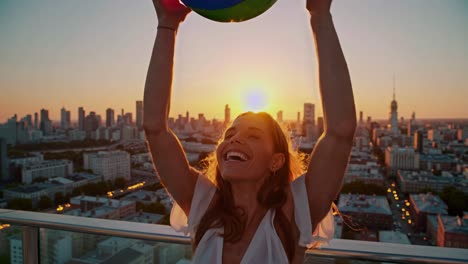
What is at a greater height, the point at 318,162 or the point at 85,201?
the point at 318,162

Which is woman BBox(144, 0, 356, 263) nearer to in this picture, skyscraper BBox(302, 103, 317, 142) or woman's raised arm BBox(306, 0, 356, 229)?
woman's raised arm BBox(306, 0, 356, 229)

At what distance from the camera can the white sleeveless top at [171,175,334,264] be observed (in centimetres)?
71

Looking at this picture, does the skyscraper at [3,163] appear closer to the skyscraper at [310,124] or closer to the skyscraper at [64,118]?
the skyscraper at [310,124]

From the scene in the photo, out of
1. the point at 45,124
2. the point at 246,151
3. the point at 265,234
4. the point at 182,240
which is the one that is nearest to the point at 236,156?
the point at 246,151

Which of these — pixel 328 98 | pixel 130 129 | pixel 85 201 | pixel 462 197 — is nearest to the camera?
pixel 328 98

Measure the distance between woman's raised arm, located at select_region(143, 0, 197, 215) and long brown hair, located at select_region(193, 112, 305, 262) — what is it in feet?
0.22

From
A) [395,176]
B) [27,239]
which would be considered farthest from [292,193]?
[395,176]

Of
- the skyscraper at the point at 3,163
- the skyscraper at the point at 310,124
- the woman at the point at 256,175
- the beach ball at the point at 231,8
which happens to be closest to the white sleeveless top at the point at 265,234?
the woman at the point at 256,175

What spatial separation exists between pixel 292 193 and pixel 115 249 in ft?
2.48

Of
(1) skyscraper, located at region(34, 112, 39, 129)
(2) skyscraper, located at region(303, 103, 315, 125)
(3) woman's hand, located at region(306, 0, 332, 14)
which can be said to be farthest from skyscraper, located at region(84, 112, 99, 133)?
(3) woman's hand, located at region(306, 0, 332, 14)

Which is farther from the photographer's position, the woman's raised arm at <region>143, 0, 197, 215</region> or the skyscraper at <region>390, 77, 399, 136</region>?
the skyscraper at <region>390, 77, 399, 136</region>

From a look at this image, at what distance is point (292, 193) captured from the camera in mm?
757

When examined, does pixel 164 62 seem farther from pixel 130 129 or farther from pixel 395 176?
pixel 130 129

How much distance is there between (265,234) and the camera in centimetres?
74
